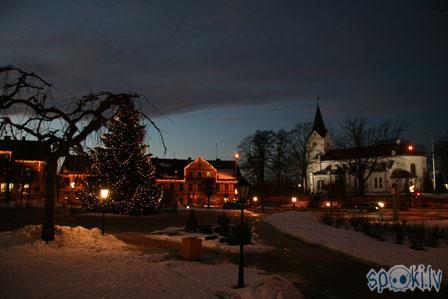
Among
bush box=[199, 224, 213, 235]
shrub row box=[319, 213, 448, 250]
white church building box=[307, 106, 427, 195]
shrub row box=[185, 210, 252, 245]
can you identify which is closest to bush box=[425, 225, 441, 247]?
shrub row box=[319, 213, 448, 250]

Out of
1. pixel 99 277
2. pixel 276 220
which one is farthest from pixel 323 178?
pixel 99 277

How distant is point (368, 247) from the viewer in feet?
62.0

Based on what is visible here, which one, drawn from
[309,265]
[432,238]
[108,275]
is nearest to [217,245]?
[309,265]

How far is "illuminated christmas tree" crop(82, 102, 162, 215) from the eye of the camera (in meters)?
39.2

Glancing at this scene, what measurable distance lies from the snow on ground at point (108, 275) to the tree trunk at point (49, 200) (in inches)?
17.0

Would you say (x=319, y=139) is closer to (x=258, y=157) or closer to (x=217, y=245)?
(x=258, y=157)

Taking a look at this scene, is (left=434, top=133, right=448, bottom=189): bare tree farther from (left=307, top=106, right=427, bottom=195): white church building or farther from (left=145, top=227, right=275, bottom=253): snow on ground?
(left=145, top=227, right=275, bottom=253): snow on ground

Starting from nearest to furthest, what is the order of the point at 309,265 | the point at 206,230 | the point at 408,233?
the point at 309,265, the point at 408,233, the point at 206,230

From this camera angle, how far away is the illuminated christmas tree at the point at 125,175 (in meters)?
39.2

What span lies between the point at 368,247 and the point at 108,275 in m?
12.3

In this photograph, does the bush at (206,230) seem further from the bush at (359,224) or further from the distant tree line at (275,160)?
the distant tree line at (275,160)

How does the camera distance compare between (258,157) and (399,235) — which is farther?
(258,157)

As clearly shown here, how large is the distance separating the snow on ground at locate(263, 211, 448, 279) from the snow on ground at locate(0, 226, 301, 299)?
21.3 ft

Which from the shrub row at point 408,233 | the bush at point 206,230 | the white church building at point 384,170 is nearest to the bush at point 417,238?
the shrub row at point 408,233
